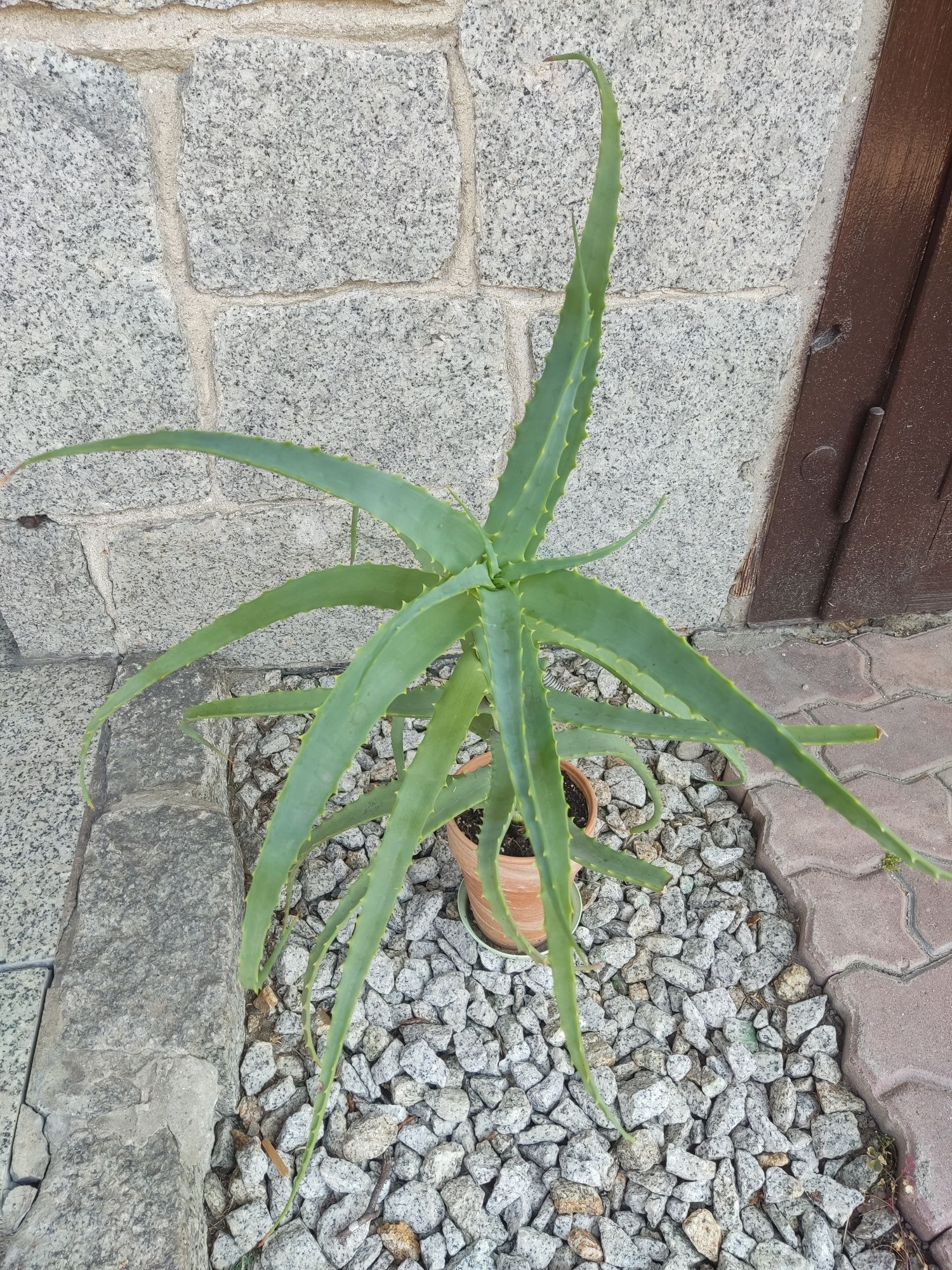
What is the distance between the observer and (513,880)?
130cm

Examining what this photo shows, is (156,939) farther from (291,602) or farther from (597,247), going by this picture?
(597,247)

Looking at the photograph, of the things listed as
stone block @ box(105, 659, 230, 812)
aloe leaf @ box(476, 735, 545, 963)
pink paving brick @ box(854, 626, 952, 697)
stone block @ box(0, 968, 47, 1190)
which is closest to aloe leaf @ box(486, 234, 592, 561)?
aloe leaf @ box(476, 735, 545, 963)

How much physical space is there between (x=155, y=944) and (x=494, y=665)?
2.65 ft

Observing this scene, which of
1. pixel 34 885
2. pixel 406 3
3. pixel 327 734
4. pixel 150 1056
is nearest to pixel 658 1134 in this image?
pixel 150 1056

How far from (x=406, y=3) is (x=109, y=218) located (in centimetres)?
53

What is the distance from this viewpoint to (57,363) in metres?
1.43

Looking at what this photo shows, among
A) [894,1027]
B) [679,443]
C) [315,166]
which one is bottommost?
[894,1027]

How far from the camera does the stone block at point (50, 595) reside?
1.63 meters

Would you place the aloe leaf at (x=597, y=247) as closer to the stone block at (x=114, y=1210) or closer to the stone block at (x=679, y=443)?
the stone block at (x=679, y=443)

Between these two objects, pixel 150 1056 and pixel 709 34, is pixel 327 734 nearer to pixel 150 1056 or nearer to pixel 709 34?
pixel 150 1056

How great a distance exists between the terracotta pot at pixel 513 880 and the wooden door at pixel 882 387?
2.73ft

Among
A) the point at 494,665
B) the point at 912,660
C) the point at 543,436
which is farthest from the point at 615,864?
the point at 912,660

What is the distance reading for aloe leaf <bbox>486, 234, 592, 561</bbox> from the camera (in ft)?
3.02

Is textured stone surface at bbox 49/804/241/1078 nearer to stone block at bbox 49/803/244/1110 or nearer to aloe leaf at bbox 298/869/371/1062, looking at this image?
stone block at bbox 49/803/244/1110
